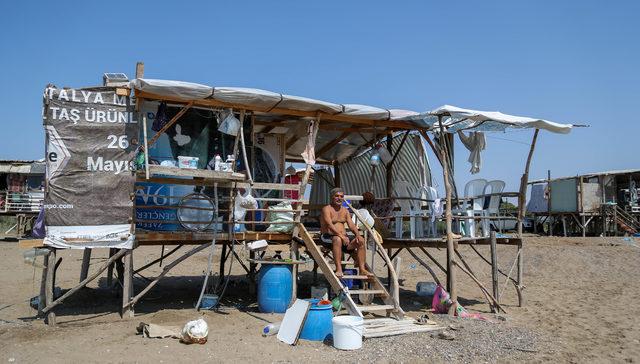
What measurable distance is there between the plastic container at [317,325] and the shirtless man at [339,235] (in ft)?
3.63

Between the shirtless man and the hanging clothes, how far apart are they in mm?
3242

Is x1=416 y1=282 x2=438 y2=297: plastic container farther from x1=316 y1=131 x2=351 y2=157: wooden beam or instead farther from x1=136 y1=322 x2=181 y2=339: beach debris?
x1=136 y1=322 x2=181 y2=339: beach debris

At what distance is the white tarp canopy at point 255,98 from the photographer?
26.6 ft

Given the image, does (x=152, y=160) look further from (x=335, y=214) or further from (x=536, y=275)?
(x=536, y=275)

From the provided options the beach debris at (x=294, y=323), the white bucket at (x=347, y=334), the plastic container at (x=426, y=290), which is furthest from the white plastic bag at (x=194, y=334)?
the plastic container at (x=426, y=290)

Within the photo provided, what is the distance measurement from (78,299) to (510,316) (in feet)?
27.0

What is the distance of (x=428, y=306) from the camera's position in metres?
10.2

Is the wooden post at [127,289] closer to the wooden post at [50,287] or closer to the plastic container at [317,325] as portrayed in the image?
the wooden post at [50,287]

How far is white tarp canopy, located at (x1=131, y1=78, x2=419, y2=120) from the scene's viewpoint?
8.11 m

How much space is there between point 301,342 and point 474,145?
5.72m

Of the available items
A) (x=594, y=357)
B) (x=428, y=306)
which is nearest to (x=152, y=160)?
(x=428, y=306)

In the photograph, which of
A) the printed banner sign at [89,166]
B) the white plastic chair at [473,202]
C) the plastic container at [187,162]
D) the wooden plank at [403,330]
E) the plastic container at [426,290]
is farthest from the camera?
the plastic container at [426,290]

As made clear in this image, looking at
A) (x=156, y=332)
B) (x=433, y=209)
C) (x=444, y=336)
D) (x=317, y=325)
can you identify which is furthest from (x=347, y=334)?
(x=433, y=209)

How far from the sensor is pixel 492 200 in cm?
974
